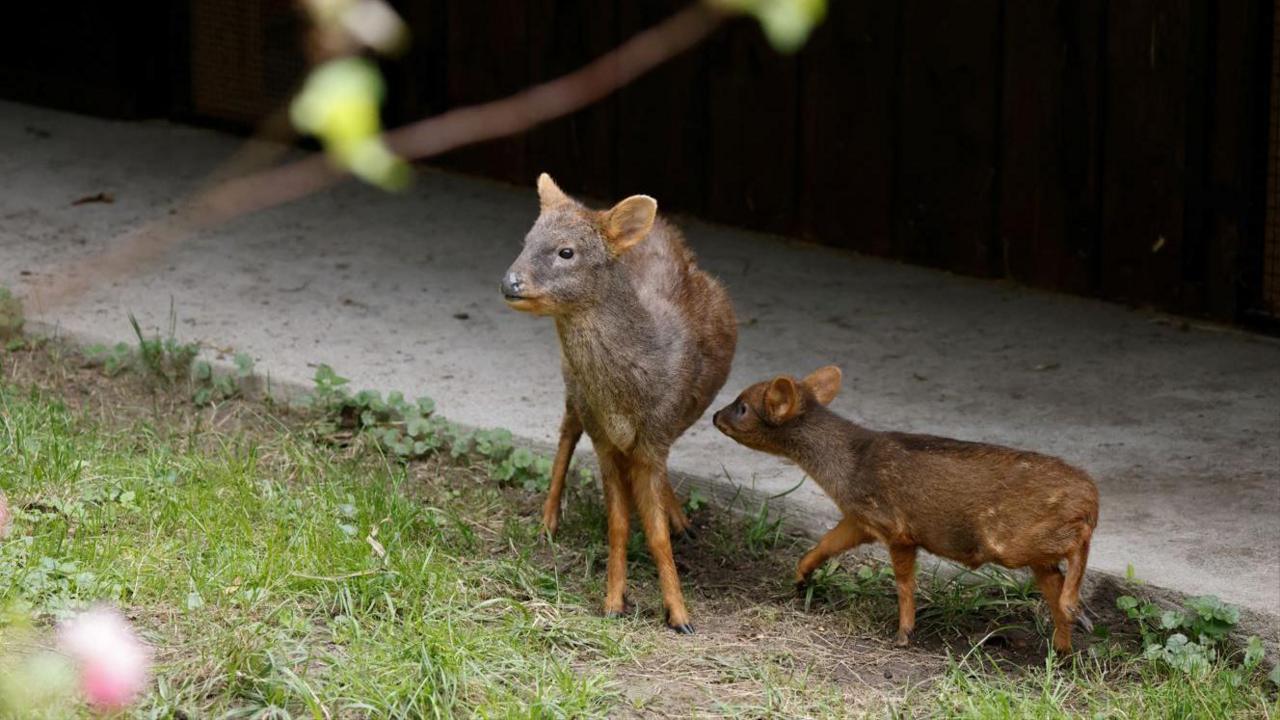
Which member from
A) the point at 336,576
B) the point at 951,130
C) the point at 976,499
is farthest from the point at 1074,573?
the point at 951,130

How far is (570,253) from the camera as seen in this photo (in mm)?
5105

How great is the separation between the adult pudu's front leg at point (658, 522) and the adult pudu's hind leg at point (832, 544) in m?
0.40

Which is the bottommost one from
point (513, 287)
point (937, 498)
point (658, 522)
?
point (658, 522)

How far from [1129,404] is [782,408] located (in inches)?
85.2

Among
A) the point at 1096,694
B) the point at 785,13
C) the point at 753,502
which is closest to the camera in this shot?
the point at 785,13

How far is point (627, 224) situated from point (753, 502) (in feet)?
4.01

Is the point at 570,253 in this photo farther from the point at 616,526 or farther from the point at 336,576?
the point at 336,576

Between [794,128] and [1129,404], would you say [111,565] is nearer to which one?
[1129,404]

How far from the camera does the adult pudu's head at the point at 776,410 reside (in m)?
5.41

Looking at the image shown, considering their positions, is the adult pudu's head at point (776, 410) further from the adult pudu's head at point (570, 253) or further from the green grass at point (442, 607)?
the adult pudu's head at point (570, 253)

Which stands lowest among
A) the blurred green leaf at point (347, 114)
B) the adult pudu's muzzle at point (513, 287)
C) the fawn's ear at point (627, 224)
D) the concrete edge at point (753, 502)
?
the concrete edge at point (753, 502)

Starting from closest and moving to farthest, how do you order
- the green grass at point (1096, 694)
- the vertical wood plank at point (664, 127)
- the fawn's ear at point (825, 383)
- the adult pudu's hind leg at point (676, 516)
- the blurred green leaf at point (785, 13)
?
the blurred green leaf at point (785, 13), the green grass at point (1096, 694), the fawn's ear at point (825, 383), the adult pudu's hind leg at point (676, 516), the vertical wood plank at point (664, 127)

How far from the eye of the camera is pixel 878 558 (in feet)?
18.7

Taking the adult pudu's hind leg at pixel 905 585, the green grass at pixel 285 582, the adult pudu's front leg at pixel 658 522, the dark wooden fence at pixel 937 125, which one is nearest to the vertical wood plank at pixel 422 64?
the dark wooden fence at pixel 937 125
